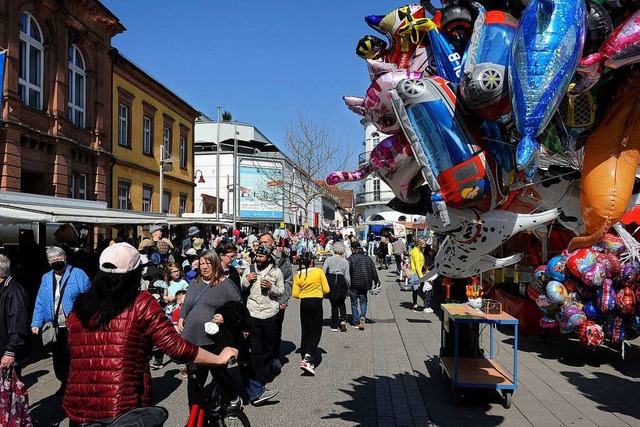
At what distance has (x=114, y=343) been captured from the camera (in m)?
2.82

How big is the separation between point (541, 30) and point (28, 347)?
4.99m

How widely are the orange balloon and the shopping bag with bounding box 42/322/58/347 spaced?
18.5ft

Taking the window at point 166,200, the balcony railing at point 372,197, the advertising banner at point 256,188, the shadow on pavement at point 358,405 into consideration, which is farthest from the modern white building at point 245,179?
the shadow on pavement at point 358,405

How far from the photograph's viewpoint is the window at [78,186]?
1864 centimetres

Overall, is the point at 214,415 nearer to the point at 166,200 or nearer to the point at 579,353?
the point at 579,353

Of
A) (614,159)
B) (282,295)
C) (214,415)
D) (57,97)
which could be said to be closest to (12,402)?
(214,415)

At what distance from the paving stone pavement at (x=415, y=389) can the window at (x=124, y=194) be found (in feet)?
50.7

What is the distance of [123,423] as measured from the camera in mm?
2715

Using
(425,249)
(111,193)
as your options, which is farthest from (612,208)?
(111,193)

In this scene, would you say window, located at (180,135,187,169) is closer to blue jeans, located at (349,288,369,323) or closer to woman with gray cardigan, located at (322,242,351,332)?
blue jeans, located at (349,288,369,323)

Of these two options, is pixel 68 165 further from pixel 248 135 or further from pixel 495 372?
pixel 248 135

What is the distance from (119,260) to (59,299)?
366 cm

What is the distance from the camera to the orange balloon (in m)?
2.28

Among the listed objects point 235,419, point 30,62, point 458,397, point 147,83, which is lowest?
point 458,397
